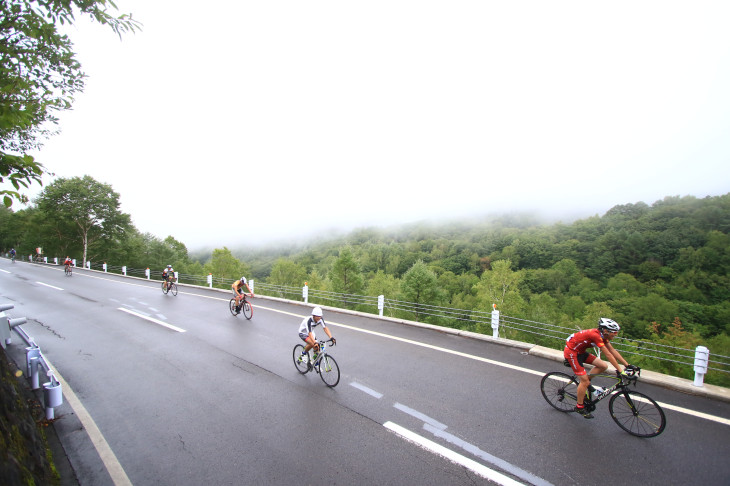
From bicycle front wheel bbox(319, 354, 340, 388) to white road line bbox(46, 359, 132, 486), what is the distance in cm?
340

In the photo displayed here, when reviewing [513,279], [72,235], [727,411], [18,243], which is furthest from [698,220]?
[18,243]

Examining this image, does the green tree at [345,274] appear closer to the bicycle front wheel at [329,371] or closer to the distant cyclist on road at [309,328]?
the distant cyclist on road at [309,328]

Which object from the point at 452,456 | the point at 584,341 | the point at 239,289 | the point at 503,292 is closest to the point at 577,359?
the point at 584,341

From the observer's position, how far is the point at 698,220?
95.8 metres

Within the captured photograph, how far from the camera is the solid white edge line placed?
3726mm

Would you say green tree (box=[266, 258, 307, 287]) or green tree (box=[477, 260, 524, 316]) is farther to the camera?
green tree (box=[266, 258, 307, 287])

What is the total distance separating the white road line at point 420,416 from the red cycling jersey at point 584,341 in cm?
266

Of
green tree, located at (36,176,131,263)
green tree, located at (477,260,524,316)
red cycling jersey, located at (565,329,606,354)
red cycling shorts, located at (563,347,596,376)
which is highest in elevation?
green tree, located at (36,176,131,263)

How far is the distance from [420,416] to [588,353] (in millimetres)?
3100

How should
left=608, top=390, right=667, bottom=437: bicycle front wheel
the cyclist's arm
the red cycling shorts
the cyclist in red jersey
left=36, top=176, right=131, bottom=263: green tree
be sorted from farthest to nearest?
1. left=36, top=176, right=131, bottom=263: green tree
2. the red cycling shorts
3. the cyclist in red jersey
4. the cyclist's arm
5. left=608, top=390, right=667, bottom=437: bicycle front wheel

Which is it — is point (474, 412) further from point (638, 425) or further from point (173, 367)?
point (173, 367)

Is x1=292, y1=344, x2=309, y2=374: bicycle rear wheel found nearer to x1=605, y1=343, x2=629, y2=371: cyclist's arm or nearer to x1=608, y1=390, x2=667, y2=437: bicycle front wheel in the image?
x1=605, y1=343, x2=629, y2=371: cyclist's arm

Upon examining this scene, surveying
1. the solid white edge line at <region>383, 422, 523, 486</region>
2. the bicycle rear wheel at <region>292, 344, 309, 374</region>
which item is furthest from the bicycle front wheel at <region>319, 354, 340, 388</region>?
the solid white edge line at <region>383, 422, 523, 486</region>

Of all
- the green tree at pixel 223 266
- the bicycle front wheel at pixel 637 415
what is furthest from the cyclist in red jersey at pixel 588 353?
the green tree at pixel 223 266
